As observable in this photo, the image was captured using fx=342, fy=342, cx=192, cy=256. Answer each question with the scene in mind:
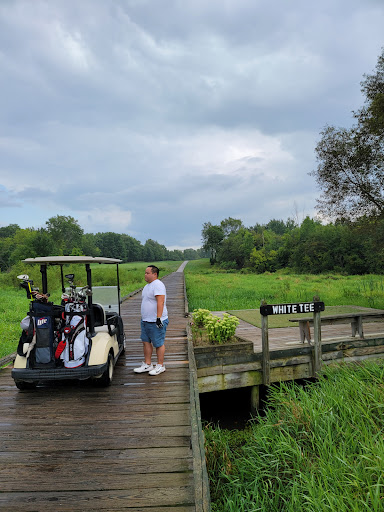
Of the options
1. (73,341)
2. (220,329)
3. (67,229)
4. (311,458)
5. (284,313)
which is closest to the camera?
(311,458)

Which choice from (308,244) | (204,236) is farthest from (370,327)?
(204,236)

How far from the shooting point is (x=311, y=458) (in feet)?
13.6

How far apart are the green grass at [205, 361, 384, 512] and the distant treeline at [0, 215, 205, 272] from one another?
Result: 43.6 metres

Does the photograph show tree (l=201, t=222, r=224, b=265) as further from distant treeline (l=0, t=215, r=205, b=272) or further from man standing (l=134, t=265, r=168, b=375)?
man standing (l=134, t=265, r=168, b=375)

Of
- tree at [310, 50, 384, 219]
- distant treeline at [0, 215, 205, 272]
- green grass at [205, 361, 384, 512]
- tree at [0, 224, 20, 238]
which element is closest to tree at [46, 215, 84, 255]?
distant treeline at [0, 215, 205, 272]

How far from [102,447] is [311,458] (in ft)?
8.18

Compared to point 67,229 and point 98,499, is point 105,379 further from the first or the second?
point 67,229

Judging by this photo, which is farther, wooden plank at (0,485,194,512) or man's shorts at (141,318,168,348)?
man's shorts at (141,318,168,348)

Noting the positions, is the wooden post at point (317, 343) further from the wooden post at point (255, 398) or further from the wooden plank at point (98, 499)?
the wooden plank at point (98, 499)

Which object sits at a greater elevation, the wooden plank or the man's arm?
the man's arm

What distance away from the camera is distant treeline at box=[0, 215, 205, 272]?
5050cm

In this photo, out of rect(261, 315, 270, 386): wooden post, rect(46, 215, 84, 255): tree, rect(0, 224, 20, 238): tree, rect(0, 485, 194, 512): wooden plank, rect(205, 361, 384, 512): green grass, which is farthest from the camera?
rect(0, 224, 20, 238): tree

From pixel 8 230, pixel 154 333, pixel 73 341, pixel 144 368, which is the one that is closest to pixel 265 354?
pixel 144 368

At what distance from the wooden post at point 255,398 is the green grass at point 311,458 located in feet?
4.10
